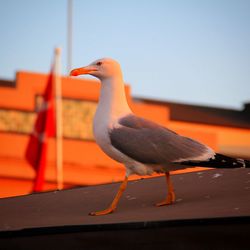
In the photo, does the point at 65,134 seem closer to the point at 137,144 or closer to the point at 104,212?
Answer: the point at 137,144

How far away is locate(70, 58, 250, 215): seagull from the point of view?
5.78m

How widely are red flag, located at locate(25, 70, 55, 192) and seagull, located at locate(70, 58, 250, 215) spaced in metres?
16.6

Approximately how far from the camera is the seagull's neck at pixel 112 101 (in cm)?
590

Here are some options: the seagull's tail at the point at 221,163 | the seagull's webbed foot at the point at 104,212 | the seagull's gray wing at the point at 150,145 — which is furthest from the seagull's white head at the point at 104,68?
the seagull's webbed foot at the point at 104,212

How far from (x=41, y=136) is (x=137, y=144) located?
1750cm

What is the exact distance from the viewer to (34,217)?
5.79 meters

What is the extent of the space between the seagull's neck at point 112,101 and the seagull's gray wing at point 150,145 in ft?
0.25

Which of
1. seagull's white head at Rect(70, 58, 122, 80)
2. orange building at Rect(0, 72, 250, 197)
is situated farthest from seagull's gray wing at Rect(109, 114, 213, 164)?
orange building at Rect(0, 72, 250, 197)

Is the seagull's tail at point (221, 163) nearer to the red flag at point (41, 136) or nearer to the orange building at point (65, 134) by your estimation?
the red flag at point (41, 136)

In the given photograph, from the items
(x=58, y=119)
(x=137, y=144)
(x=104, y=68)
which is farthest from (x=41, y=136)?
(x=137, y=144)

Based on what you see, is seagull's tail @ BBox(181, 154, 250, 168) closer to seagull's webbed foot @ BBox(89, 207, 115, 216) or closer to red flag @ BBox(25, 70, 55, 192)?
seagull's webbed foot @ BBox(89, 207, 115, 216)

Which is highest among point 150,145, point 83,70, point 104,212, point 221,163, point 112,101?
point 83,70

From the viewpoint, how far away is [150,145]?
5797 millimetres

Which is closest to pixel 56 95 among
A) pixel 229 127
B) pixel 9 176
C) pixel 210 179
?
pixel 9 176
